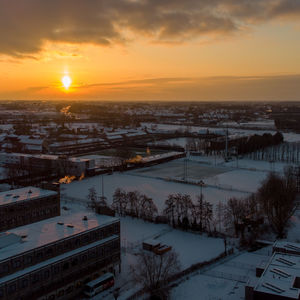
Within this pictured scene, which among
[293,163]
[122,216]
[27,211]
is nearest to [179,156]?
[293,163]

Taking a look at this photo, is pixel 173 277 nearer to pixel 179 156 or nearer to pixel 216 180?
pixel 216 180

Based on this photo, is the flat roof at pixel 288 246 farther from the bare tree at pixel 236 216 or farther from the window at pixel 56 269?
the window at pixel 56 269

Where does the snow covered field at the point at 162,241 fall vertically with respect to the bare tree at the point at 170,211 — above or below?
below

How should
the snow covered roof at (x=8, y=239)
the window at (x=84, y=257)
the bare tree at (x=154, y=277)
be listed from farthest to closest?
→ the window at (x=84, y=257) < the bare tree at (x=154, y=277) < the snow covered roof at (x=8, y=239)

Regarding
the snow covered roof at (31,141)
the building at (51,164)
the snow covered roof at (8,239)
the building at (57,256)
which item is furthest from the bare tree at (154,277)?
the snow covered roof at (31,141)

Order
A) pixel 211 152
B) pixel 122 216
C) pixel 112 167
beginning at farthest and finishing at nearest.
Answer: pixel 211 152
pixel 112 167
pixel 122 216

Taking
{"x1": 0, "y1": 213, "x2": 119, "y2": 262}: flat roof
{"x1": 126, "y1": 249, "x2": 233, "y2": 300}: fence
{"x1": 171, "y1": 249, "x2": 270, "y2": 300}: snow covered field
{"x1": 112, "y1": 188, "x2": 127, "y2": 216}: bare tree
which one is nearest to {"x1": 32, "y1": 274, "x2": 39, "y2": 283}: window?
{"x1": 0, "y1": 213, "x2": 119, "y2": 262}: flat roof

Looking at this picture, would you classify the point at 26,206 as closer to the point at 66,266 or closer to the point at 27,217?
the point at 27,217
